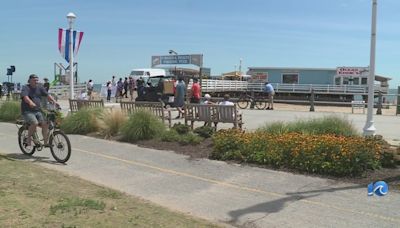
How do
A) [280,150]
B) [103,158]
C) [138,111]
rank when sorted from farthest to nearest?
[138,111] < [103,158] < [280,150]

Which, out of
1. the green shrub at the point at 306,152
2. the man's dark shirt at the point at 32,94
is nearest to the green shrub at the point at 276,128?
the green shrub at the point at 306,152

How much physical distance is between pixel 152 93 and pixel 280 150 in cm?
2089

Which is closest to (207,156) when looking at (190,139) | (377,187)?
(190,139)

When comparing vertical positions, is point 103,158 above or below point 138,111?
below

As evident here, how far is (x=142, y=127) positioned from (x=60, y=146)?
3258mm

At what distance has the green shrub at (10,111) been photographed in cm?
1938

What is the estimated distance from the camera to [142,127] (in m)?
13.4

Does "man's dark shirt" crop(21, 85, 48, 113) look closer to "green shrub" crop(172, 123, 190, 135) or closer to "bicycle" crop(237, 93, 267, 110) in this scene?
"green shrub" crop(172, 123, 190, 135)

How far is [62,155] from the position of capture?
34.2 ft

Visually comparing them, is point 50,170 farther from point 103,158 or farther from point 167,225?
point 167,225

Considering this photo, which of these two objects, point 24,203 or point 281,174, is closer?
point 24,203

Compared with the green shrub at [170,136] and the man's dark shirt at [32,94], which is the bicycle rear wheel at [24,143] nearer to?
the man's dark shirt at [32,94]

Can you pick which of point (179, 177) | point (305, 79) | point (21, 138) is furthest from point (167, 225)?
point (305, 79)

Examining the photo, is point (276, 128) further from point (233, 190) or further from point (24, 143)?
point (24, 143)
